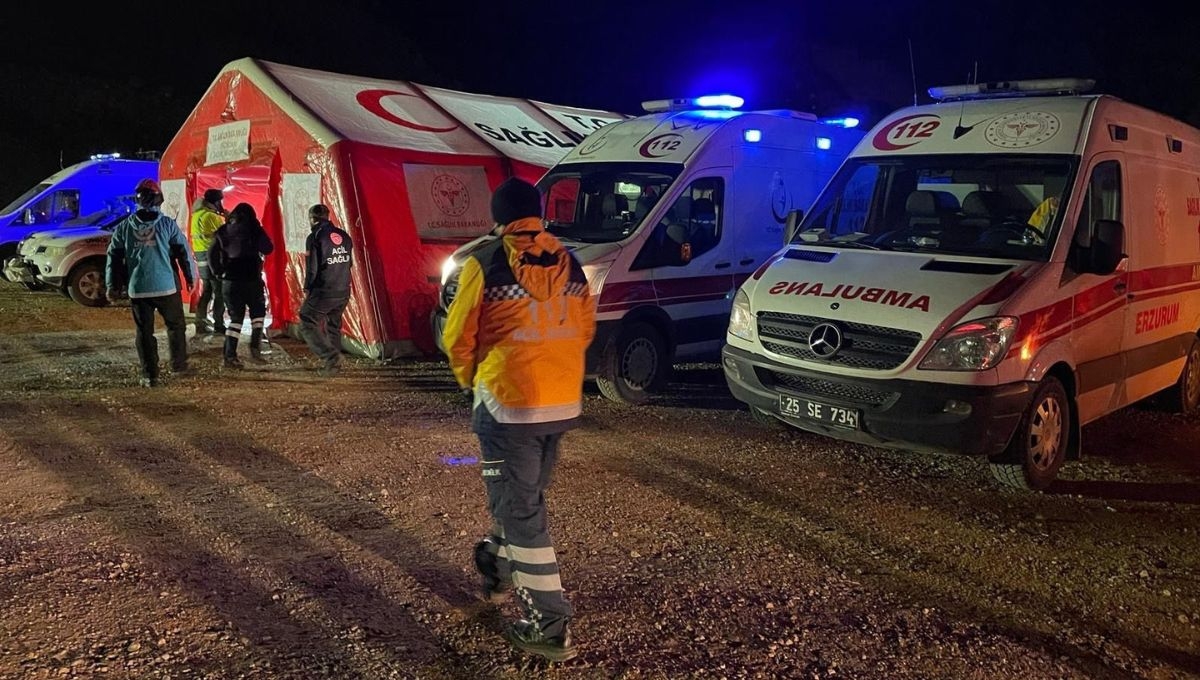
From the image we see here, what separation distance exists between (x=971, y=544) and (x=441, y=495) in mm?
2939

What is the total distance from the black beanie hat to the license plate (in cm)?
273

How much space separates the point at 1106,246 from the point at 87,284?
1322cm

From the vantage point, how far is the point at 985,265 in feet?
18.2

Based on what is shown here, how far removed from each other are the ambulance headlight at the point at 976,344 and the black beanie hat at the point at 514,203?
9.14 feet

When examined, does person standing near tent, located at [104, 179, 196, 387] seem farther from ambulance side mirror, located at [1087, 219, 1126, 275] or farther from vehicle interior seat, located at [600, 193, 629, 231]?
ambulance side mirror, located at [1087, 219, 1126, 275]

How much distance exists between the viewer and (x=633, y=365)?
8.01 meters

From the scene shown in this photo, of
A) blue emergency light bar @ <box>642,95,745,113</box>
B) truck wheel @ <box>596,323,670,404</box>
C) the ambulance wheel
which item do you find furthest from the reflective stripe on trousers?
blue emergency light bar @ <box>642,95,745,113</box>

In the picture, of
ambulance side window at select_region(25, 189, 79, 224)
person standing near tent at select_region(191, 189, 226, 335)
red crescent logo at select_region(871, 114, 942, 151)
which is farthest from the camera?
ambulance side window at select_region(25, 189, 79, 224)

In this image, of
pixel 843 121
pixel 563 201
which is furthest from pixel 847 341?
pixel 843 121

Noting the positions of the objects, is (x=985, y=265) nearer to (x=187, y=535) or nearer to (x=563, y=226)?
(x=563, y=226)

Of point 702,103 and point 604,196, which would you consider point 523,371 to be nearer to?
point 604,196

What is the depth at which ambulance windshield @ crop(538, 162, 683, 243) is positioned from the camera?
8.09m

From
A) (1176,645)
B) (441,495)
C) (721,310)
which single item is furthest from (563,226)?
(1176,645)

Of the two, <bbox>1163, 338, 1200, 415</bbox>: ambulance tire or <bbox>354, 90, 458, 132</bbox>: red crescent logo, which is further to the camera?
<bbox>354, 90, 458, 132</bbox>: red crescent logo
